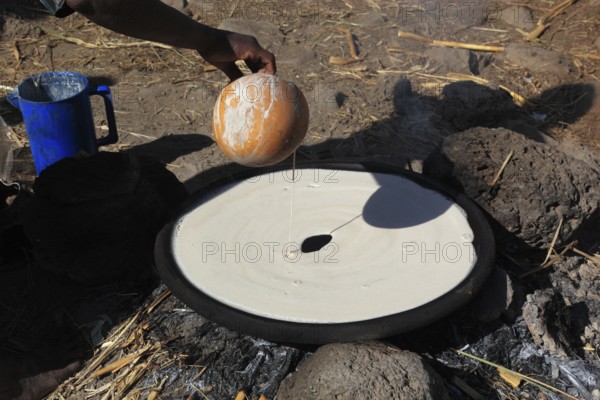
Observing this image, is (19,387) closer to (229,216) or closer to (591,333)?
(229,216)

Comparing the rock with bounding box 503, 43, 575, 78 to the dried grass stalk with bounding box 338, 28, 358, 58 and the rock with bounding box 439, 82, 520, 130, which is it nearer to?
the rock with bounding box 439, 82, 520, 130

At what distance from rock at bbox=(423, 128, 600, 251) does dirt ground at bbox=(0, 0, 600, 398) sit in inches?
31.7

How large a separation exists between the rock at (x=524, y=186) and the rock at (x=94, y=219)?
1.72m

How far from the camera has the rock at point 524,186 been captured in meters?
3.55

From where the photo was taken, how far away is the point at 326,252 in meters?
3.45

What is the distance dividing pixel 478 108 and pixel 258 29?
2.39m

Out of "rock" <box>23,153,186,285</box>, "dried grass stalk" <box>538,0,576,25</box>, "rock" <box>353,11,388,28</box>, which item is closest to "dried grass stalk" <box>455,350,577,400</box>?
"rock" <box>23,153,186,285</box>

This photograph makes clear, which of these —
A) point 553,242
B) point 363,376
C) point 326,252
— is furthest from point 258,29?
point 363,376

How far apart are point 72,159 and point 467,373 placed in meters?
2.38

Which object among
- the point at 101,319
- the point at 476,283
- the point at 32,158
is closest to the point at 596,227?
the point at 476,283

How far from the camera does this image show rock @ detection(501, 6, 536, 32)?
6.66m

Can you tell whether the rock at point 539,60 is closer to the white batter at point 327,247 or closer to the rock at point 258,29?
the rock at point 258,29

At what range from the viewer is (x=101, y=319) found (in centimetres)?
349

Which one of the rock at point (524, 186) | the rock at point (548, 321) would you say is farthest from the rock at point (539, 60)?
the rock at point (548, 321)
